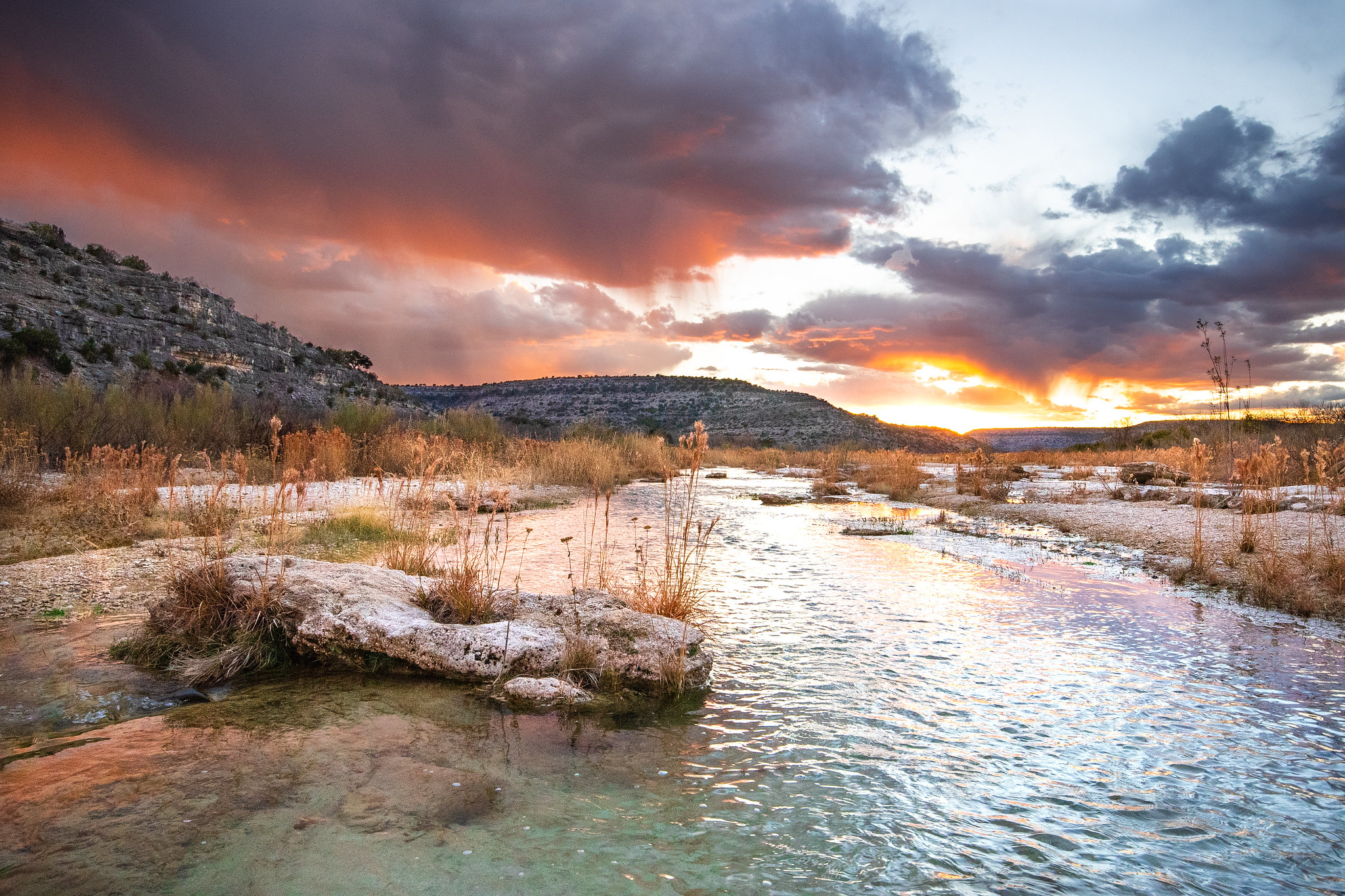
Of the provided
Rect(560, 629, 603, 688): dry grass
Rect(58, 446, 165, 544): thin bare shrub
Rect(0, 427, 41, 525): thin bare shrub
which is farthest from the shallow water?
Rect(0, 427, 41, 525): thin bare shrub

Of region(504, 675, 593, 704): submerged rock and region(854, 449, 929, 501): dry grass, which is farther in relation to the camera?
region(854, 449, 929, 501): dry grass

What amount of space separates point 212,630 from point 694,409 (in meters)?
73.6

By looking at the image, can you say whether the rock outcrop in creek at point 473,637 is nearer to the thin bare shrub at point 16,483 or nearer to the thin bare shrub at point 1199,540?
the thin bare shrub at point 16,483

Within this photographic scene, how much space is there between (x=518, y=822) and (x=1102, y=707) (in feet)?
12.6

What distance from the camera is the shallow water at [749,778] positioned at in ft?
8.95

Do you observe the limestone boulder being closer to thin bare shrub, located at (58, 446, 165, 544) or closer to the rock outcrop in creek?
the rock outcrop in creek

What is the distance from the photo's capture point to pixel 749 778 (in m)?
3.57

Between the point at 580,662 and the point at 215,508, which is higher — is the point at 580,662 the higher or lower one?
the lower one

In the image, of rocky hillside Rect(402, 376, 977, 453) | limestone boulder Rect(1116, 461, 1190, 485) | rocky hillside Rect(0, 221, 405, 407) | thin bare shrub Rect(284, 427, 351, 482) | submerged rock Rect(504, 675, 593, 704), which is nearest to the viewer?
submerged rock Rect(504, 675, 593, 704)

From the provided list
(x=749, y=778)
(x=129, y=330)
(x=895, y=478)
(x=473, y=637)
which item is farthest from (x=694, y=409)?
(x=749, y=778)

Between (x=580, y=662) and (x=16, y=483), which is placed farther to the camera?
(x=16, y=483)

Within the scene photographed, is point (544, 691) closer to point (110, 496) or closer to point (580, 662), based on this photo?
point (580, 662)

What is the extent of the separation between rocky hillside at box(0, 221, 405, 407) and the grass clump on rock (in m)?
21.3

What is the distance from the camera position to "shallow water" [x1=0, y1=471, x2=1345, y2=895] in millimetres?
2727
